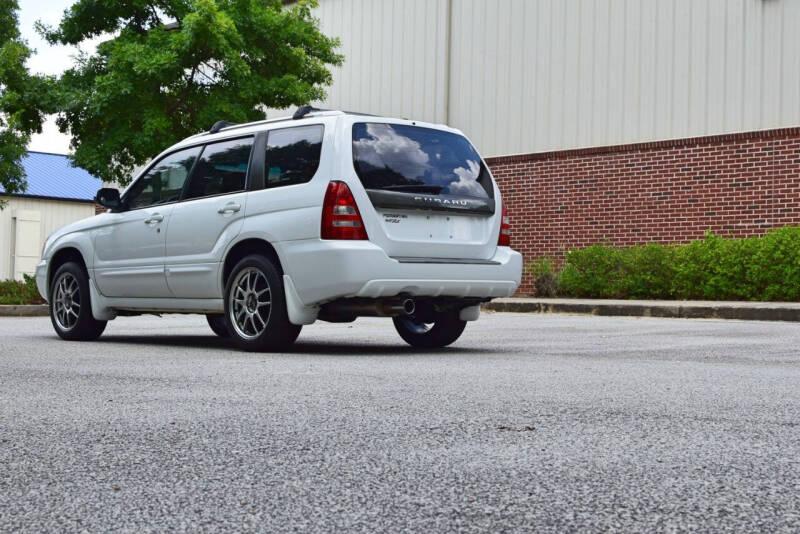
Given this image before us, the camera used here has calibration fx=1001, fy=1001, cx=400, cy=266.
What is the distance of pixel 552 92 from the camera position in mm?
20219

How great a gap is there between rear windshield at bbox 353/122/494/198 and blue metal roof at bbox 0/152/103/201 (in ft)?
104

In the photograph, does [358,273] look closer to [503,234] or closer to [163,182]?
[503,234]

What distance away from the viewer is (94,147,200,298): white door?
865cm

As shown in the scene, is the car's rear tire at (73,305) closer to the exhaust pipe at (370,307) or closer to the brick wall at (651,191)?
the exhaust pipe at (370,307)

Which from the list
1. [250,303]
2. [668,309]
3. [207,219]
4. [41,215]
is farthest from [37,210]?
[250,303]

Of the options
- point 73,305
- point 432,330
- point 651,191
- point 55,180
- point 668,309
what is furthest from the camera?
point 55,180

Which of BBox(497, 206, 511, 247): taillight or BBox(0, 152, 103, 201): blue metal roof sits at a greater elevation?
BBox(0, 152, 103, 201): blue metal roof

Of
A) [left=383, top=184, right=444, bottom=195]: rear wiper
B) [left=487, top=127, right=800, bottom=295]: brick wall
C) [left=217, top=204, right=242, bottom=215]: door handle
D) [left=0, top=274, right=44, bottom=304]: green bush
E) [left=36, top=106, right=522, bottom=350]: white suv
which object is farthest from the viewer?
[left=487, top=127, right=800, bottom=295]: brick wall

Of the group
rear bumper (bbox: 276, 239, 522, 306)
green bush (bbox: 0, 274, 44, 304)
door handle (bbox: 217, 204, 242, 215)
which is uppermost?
door handle (bbox: 217, 204, 242, 215)

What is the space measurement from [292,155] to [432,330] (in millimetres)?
2003

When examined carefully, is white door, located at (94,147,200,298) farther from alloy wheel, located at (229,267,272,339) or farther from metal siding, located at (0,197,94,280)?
metal siding, located at (0,197,94,280)

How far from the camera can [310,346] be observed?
28.5 feet

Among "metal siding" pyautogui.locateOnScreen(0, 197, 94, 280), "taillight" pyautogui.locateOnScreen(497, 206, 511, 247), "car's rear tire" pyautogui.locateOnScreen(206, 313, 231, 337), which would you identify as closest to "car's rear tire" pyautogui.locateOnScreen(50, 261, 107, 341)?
"car's rear tire" pyautogui.locateOnScreen(206, 313, 231, 337)

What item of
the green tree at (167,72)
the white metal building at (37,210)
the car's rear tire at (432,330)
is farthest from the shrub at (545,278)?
the white metal building at (37,210)
